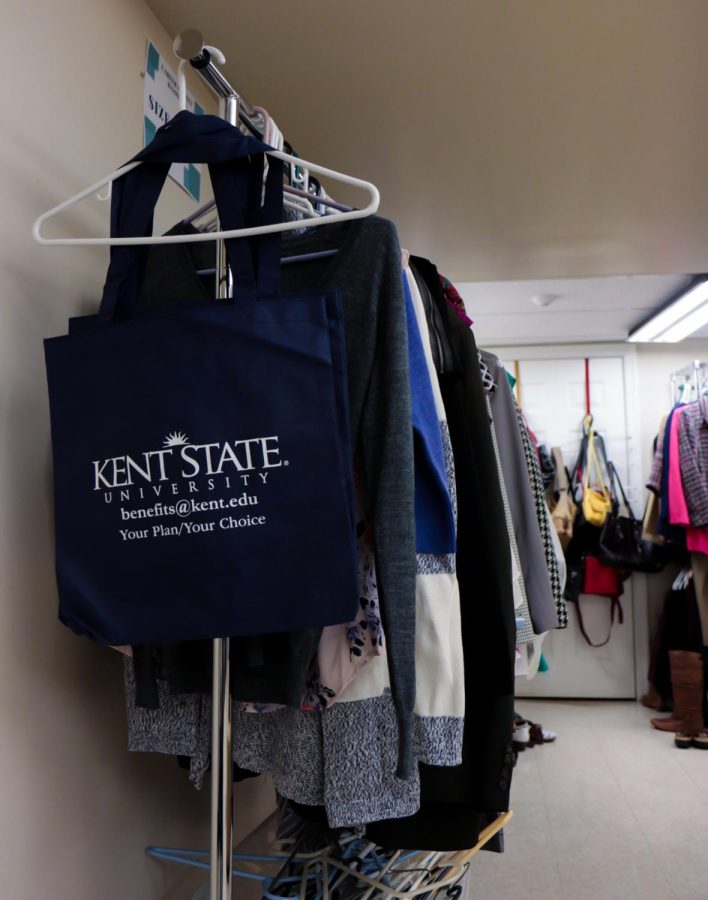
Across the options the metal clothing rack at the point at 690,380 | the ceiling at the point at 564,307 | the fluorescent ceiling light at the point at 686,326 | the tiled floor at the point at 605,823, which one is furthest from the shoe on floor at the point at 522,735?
the fluorescent ceiling light at the point at 686,326

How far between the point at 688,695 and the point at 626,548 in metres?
0.88

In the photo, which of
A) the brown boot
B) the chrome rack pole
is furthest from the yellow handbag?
the chrome rack pole

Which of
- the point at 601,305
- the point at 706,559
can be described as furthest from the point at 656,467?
the point at 601,305

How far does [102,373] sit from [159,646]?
1.20ft

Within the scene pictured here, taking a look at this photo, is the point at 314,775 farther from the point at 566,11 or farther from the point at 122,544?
the point at 566,11

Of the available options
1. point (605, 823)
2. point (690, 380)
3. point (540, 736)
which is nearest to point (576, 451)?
point (690, 380)

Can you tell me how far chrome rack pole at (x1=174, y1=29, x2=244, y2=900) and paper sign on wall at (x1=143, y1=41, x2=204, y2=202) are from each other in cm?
46

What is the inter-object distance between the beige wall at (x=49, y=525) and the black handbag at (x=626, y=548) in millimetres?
3644

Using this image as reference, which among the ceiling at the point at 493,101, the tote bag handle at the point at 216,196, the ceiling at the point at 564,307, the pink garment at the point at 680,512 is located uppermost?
the ceiling at the point at 564,307

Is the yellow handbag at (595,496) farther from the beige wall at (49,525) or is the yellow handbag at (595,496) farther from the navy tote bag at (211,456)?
the navy tote bag at (211,456)

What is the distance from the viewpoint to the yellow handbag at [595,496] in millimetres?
4492

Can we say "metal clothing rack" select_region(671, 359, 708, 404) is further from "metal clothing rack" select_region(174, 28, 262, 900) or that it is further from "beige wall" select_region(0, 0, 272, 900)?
"metal clothing rack" select_region(174, 28, 262, 900)

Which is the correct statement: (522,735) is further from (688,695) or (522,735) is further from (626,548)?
(626,548)

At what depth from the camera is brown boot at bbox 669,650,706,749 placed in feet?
12.3
